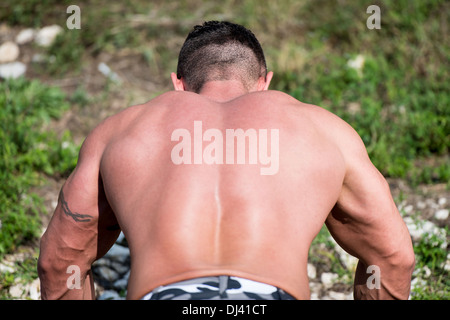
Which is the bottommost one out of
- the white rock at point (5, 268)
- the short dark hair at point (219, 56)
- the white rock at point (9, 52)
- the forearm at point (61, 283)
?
A: the white rock at point (5, 268)

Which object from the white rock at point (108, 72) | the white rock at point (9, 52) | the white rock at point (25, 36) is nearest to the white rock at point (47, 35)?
the white rock at point (25, 36)

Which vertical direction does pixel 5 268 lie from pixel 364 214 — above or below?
below

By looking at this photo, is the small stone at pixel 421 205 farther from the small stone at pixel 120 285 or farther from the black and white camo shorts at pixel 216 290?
the black and white camo shorts at pixel 216 290

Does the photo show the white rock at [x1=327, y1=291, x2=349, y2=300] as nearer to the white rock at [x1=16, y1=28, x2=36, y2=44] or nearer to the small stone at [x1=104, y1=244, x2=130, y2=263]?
the small stone at [x1=104, y1=244, x2=130, y2=263]

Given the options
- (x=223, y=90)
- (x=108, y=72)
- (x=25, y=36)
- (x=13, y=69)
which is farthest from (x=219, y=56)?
(x=25, y=36)

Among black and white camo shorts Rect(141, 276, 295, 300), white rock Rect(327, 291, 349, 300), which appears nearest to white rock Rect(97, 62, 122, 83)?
white rock Rect(327, 291, 349, 300)

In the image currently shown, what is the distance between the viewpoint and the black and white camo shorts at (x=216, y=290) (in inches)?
65.1

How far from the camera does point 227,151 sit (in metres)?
1.82

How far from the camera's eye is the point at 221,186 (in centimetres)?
178

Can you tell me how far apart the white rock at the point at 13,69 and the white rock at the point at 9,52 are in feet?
0.30

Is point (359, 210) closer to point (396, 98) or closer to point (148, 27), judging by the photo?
point (396, 98)

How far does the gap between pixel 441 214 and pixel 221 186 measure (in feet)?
7.23

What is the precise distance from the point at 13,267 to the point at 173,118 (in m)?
1.77

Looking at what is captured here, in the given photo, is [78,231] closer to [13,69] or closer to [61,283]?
[61,283]
